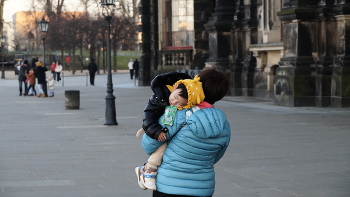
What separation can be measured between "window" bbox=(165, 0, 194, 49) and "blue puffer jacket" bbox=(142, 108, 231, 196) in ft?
85.7

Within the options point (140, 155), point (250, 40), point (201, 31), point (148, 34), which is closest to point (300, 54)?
point (250, 40)

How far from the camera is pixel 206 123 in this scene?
3.88 m

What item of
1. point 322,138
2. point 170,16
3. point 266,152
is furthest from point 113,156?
point 170,16

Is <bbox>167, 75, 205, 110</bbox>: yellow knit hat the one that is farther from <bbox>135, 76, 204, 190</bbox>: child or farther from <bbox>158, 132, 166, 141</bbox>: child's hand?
<bbox>158, 132, 166, 141</bbox>: child's hand

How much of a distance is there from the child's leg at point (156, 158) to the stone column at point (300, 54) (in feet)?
47.0

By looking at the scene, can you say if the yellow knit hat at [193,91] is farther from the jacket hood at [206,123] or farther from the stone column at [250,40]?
the stone column at [250,40]

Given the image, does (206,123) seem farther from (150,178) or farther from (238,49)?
(238,49)

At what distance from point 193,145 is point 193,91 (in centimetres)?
32

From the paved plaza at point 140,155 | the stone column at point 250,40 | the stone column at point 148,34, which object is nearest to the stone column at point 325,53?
the paved plaza at point 140,155

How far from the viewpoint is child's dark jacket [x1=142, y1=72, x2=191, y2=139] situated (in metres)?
3.92

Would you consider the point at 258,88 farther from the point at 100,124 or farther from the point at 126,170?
the point at 126,170

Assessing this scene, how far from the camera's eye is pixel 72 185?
300 inches

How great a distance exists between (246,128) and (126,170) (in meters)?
5.46

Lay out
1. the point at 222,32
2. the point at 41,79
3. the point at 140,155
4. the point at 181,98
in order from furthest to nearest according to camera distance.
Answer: the point at 41,79 → the point at 222,32 → the point at 140,155 → the point at 181,98
